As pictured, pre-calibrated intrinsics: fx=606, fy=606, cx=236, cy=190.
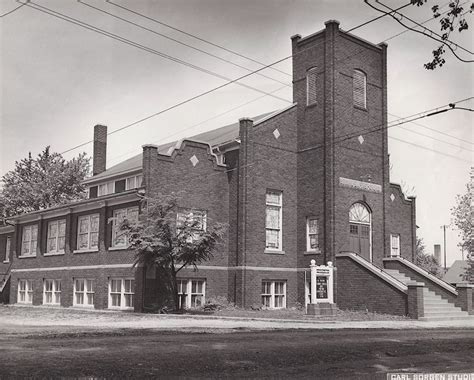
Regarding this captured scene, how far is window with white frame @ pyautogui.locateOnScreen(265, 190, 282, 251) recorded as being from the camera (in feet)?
101

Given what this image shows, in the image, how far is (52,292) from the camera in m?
35.9

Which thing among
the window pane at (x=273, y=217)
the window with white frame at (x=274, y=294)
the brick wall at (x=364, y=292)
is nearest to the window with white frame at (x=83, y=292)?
the window with white frame at (x=274, y=294)

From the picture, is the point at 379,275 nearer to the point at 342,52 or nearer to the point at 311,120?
the point at 311,120

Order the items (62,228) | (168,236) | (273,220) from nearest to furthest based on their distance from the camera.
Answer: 1. (168,236)
2. (273,220)
3. (62,228)

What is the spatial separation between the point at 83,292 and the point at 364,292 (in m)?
15.0

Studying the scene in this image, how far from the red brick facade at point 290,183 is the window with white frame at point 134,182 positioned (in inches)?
116

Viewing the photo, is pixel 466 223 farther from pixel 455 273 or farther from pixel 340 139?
pixel 455 273

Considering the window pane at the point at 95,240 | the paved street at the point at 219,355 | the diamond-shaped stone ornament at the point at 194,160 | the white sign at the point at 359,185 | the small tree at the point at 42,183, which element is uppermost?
the small tree at the point at 42,183

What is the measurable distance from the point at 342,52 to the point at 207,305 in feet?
48.5

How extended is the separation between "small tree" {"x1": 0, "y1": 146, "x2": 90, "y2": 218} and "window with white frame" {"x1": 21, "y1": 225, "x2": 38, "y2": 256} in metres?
17.5

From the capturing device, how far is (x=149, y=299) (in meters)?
27.2

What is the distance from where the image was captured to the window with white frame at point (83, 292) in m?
32.1

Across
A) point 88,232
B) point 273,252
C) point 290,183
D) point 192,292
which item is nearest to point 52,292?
point 88,232

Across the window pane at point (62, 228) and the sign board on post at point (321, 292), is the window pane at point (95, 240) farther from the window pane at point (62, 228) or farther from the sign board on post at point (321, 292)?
the sign board on post at point (321, 292)
